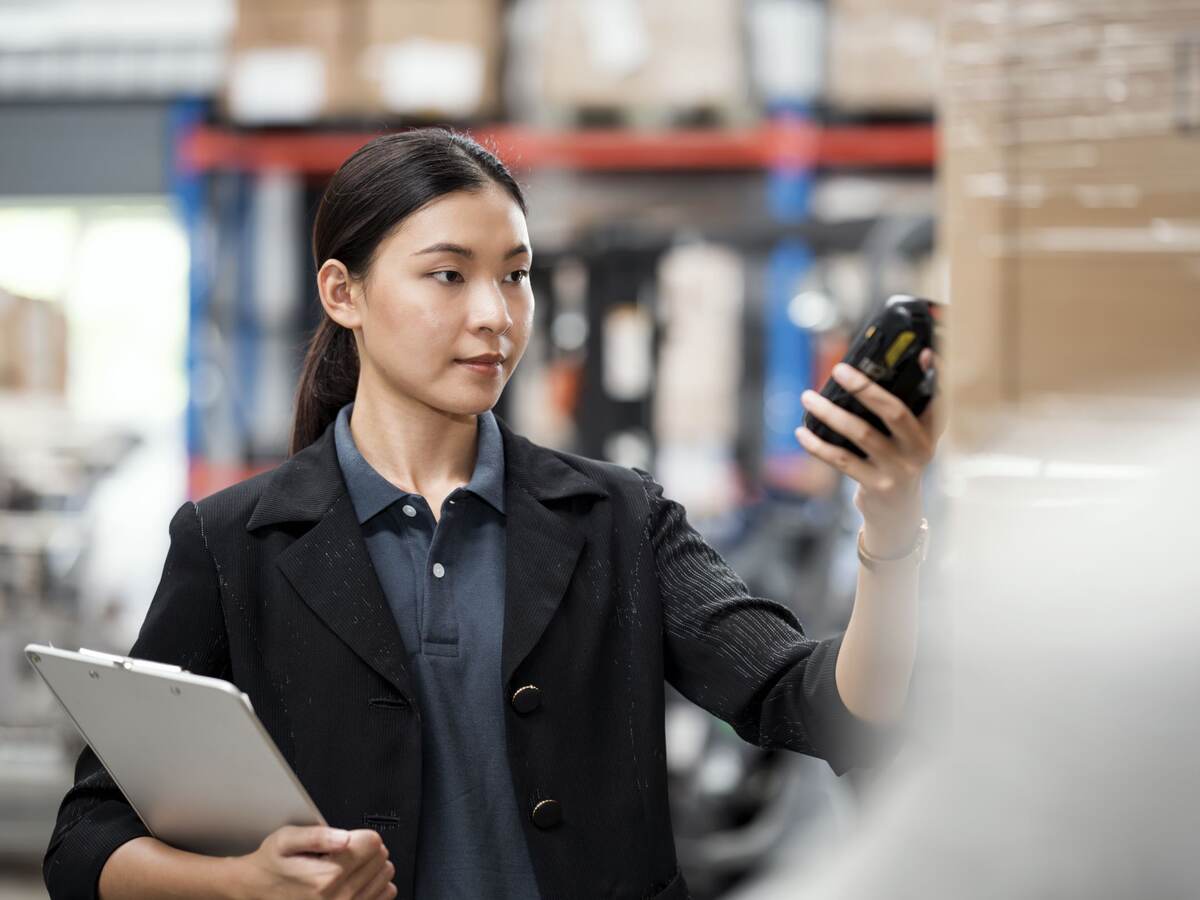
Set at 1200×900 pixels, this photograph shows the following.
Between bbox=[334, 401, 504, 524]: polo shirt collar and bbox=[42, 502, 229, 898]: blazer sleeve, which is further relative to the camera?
bbox=[334, 401, 504, 524]: polo shirt collar

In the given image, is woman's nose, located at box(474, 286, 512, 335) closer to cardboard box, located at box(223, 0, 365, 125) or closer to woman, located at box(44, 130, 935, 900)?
woman, located at box(44, 130, 935, 900)

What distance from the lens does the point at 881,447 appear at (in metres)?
1.12

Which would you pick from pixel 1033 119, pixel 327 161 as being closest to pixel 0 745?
pixel 327 161

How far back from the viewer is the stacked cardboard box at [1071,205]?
1.97 feet

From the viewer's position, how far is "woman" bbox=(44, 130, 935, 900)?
125 centimetres

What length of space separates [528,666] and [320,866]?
285 millimetres

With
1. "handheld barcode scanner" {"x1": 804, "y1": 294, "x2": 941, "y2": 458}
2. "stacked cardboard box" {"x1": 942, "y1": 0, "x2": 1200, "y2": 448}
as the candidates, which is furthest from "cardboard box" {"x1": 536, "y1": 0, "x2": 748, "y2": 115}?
"stacked cardboard box" {"x1": 942, "y1": 0, "x2": 1200, "y2": 448}

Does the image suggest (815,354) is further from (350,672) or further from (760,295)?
(350,672)

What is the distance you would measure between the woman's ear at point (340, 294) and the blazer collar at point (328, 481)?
130mm

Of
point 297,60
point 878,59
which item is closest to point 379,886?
point 878,59

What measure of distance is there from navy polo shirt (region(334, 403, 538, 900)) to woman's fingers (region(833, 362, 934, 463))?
442mm

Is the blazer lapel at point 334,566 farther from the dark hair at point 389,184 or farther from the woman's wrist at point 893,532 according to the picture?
the woman's wrist at point 893,532

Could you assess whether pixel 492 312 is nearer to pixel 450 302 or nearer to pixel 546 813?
pixel 450 302

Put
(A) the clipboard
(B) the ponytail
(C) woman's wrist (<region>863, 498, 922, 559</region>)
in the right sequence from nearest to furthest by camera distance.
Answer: (A) the clipboard
(C) woman's wrist (<region>863, 498, 922, 559</region>)
(B) the ponytail
